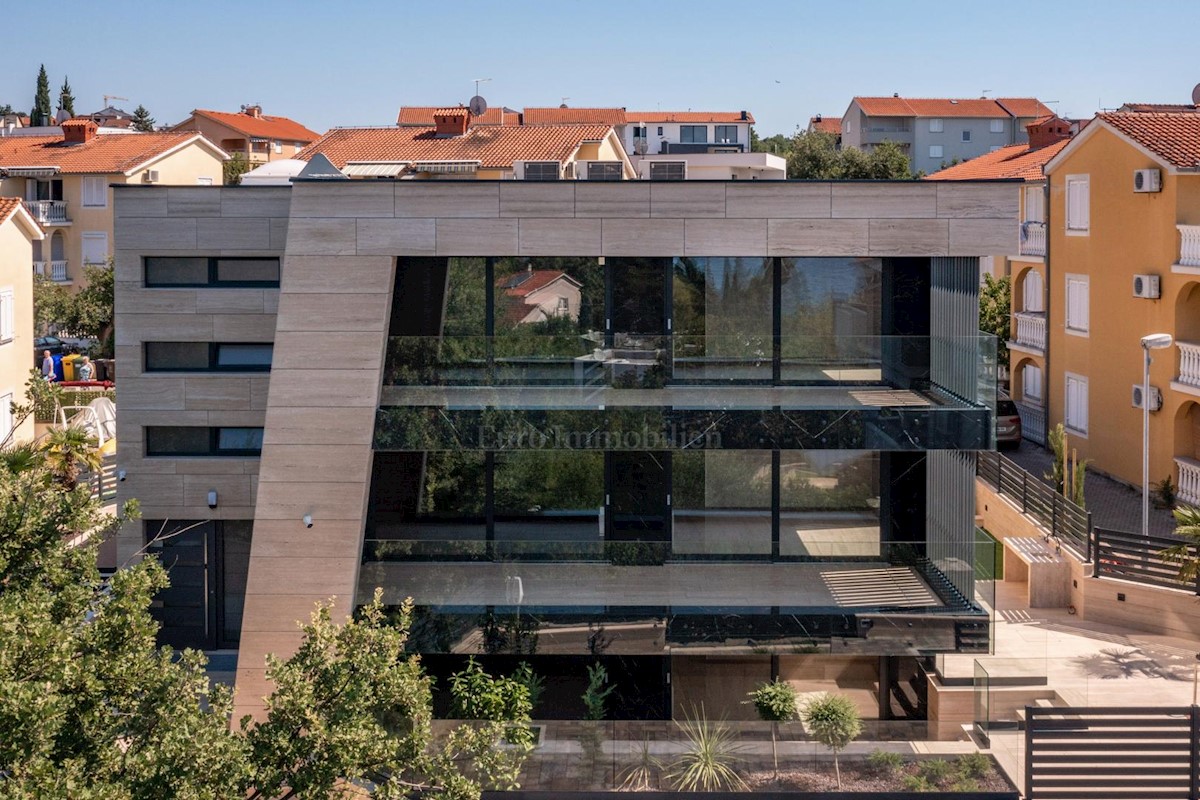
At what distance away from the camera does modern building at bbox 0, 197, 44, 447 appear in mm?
34844

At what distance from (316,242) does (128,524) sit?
526cm

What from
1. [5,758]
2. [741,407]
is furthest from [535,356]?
[5,758]

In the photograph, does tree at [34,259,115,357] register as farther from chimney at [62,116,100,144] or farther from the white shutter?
chimney at [62,116,100,144]

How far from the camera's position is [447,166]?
49.9 meters

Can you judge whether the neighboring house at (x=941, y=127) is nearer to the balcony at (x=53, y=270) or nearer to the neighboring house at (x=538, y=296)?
the balcony at (x=53, y=270)

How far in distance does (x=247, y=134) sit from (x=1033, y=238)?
60611 mm

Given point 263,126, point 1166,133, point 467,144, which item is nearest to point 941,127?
point 263,126

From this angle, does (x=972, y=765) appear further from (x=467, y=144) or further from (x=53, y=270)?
(x=53, y=270)

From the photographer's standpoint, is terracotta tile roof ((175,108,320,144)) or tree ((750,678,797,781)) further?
terracotta tile roof ((175,108,320,144))

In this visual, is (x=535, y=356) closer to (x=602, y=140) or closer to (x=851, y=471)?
(x=851, y=471)

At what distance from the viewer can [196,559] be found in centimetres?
2033

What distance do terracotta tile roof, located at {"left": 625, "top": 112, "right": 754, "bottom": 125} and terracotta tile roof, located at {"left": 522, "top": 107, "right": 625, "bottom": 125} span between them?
8461 mm

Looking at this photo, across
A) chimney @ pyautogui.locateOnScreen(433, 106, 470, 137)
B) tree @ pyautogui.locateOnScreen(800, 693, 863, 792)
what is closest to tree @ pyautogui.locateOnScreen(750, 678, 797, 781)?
tree @ pyautogui.locateOnScreen(800, 693, 863, 792)

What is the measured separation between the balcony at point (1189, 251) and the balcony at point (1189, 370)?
62.4 inches
